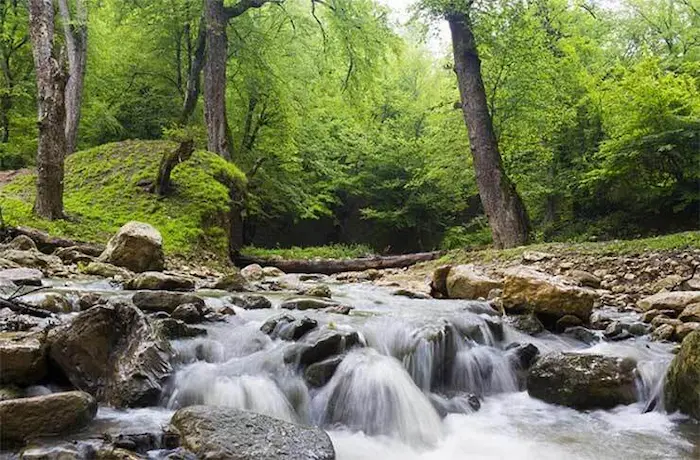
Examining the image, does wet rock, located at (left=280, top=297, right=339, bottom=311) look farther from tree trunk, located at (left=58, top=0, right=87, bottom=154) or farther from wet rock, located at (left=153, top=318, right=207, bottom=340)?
tree trunk, located at (left=58, top=0, right=87, bottom=154)

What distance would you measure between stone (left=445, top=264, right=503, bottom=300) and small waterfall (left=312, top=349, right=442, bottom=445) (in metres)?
2.83

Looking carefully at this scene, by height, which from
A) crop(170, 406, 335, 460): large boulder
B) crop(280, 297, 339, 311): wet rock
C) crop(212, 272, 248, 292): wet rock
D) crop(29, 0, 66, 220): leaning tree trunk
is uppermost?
crop(29, 0, 66, 220): leaning tree trunk

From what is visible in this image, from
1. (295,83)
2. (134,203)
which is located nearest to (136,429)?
(134,203)

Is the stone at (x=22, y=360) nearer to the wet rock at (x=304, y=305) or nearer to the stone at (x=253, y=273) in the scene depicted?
the wet rock at (x=304, y=305)

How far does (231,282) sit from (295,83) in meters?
9.67

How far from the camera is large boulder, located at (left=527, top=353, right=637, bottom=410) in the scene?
3750 mm

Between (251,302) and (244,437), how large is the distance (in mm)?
2698

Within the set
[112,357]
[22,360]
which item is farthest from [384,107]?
[22,360]

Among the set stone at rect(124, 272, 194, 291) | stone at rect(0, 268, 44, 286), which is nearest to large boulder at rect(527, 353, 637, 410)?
stone at rect(124, 272, 194, 291)

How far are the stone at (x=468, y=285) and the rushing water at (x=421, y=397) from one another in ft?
5.20

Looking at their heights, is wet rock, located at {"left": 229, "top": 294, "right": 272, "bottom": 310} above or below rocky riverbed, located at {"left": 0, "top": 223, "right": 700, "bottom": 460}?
above

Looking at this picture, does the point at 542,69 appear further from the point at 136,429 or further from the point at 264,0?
the point at 136,429

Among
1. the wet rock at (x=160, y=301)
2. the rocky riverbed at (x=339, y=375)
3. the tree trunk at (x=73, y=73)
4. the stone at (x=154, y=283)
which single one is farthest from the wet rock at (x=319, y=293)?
the tree trunk at (x=73, y=73)

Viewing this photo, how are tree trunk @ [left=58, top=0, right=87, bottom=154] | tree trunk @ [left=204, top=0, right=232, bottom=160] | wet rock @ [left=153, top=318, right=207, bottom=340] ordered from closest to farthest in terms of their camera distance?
wet rock @ [left=153, top=318, right=207, bottom=340]
tree trunk @ [left=204, top=0, right=232, bottom=160]
tree trunk @ [left=58, top=0, right=87, bottom=154]
